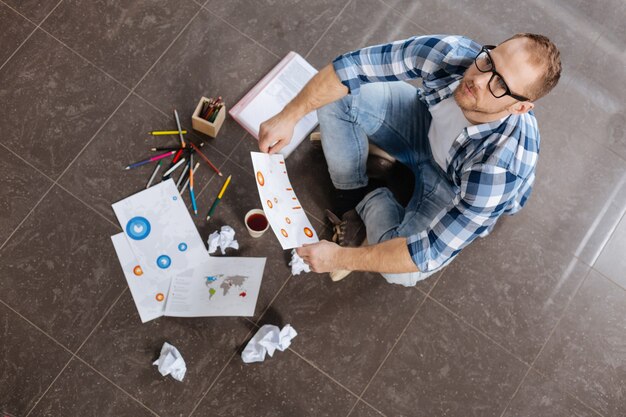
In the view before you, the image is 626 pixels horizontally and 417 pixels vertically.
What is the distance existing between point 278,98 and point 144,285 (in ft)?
2.56

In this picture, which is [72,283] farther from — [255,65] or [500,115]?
[500,115]

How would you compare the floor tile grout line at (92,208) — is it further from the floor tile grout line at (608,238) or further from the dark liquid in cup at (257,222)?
the floor tile grout line at (608,238)

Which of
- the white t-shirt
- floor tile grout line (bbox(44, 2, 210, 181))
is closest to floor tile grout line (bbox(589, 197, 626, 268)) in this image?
the white t-shirt

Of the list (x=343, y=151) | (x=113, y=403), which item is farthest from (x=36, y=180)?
(x=343, y=151)

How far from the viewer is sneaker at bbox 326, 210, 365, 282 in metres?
1.93

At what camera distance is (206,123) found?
1884mm

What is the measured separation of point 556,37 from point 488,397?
4.54ft

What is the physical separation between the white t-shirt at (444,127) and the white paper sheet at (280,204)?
1.46 feet

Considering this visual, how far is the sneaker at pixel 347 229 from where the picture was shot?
1.93 m

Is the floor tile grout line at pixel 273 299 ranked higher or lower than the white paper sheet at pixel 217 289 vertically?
lower

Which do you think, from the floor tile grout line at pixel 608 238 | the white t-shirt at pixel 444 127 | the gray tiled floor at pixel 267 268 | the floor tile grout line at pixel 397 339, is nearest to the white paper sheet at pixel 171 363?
the gray tiled floor at pixel 267 268

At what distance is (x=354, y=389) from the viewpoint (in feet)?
6.06

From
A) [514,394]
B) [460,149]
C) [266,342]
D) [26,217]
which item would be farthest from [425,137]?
[26,217]

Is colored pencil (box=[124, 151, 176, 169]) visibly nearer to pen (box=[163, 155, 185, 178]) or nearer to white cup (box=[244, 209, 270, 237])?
pen (box=[163, 155, 185, 178])
